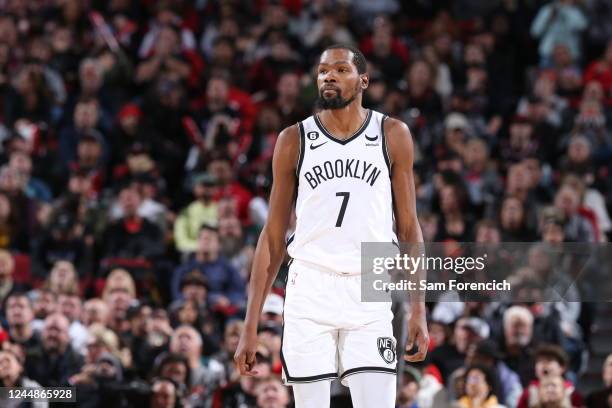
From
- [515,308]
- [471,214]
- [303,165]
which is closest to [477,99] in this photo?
[471,214]

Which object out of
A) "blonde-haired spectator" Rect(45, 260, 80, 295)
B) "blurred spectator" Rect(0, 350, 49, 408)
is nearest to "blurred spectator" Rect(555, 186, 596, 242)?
"blonde-haired spectator" Rect(45, 260, 80, 295)

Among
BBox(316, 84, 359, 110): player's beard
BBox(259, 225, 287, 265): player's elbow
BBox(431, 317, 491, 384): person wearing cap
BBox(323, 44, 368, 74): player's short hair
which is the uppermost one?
BBox(323, 44, 368, 74): player's short hair

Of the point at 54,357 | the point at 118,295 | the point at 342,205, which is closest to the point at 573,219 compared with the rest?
the point at 118,295

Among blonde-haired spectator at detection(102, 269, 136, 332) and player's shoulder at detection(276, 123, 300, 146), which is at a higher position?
blonde-haired spectator at detection(102, 269, 136, 332)

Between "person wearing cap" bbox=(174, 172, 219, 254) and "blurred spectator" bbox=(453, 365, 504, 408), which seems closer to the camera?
"blurred spectator" bbox=(453, 365, 504, 408)

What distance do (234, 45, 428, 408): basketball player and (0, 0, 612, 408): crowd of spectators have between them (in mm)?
1989

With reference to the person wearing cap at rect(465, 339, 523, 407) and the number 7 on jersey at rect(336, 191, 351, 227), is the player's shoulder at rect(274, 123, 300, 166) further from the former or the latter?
the person wearing cap at rect(465, 339, 523, 407)

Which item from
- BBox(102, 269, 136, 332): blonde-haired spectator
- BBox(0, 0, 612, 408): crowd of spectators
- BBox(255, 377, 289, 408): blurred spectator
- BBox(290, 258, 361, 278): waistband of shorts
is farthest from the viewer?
BBox(102, 269, 136, 332): blonde-haired spectator

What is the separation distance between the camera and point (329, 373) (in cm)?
574

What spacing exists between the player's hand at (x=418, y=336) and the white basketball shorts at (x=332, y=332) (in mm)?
100

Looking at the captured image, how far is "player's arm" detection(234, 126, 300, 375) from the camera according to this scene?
232 inches

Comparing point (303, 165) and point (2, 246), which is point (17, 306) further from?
point (303, 165)

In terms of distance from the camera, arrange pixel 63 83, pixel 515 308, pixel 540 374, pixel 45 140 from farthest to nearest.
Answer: pixel 63 83
pixel 45 140
pixel 515 308
pixel 540 374

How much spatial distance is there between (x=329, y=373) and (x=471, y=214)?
6.85 m
